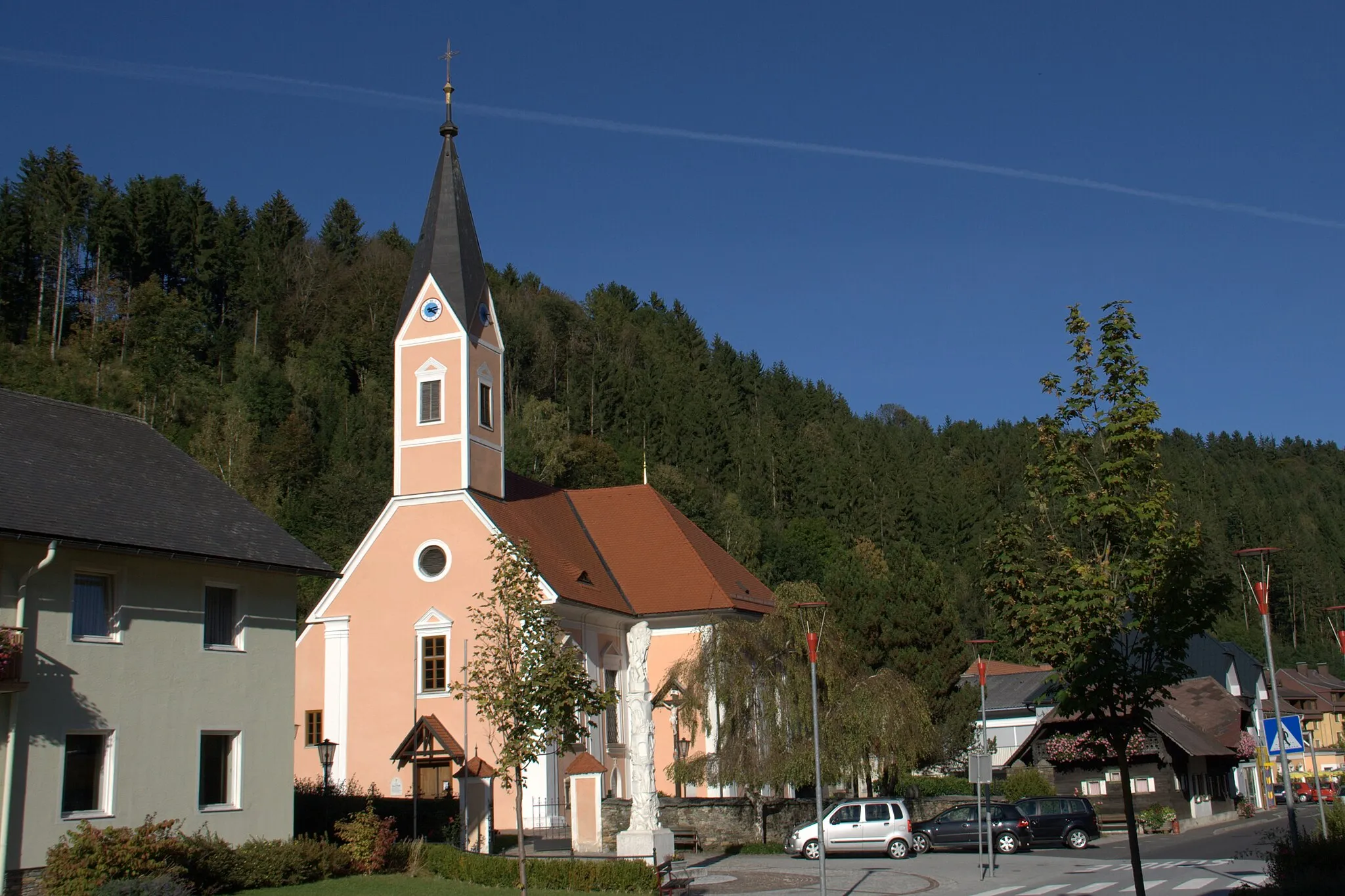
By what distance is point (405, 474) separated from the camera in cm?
3728

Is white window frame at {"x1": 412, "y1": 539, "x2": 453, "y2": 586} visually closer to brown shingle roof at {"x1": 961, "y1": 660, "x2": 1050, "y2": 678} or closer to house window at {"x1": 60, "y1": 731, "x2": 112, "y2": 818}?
house window at {"x1": 60, "y1": 731, "x2": 112, "y2": 818}

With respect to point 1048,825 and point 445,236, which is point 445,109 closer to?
point 445,236

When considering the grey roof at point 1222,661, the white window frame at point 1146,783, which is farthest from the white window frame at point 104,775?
the grey roof at point 1222,661

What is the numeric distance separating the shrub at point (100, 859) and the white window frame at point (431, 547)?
17.0 meters

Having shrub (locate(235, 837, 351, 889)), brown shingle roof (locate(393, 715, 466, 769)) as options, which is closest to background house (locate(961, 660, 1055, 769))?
brown shingle roof (locate(393, 715, 466, 769))

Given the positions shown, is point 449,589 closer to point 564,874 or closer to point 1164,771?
point 564,874

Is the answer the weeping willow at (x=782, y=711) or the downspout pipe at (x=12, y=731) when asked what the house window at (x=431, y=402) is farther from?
the downspout pipe at (x=12, y=731)

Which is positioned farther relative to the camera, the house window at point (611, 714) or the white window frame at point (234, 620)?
the house window at point (611, 714)

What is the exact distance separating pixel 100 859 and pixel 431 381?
21.2 meters

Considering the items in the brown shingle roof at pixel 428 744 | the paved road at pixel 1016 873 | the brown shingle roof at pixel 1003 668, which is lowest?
the paved road at pixel 1016 873

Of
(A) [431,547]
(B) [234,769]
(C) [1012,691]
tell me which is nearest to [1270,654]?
(B) [234,769]

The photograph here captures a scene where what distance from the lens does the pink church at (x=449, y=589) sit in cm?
3512

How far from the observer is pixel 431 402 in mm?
37875

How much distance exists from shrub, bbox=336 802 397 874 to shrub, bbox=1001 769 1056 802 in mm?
26975
